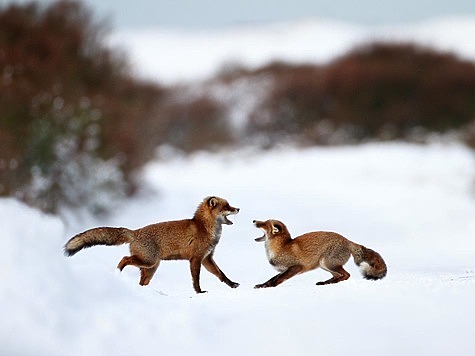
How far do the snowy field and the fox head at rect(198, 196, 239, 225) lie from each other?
2.35 ft

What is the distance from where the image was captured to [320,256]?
7.26m

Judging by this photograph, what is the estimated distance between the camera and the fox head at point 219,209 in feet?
25.7

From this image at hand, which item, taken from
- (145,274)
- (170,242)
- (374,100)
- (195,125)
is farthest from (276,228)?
(195,125)

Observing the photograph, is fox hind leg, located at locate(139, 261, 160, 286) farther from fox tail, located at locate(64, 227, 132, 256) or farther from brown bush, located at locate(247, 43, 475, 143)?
brown bush, located at locate(247, 43, 475, 143)

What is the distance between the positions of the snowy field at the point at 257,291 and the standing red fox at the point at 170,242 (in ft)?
1.04

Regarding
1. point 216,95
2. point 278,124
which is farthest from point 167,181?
point 216,95

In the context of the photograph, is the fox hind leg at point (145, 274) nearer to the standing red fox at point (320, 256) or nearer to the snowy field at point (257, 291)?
the snowy field at point (257, 291)

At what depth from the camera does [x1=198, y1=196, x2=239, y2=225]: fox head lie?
7.82 meters

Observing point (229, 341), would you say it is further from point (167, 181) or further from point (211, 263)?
point (167, 181)

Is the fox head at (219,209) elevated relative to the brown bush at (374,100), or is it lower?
lower

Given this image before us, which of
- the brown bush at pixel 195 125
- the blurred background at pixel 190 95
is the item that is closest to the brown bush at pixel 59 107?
the blurred background at pixel 190 95

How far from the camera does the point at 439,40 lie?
51.0 metres

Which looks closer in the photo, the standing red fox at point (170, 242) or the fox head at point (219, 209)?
the standing red fox at point (170, 242)

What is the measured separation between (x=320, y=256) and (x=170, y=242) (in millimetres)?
1167
